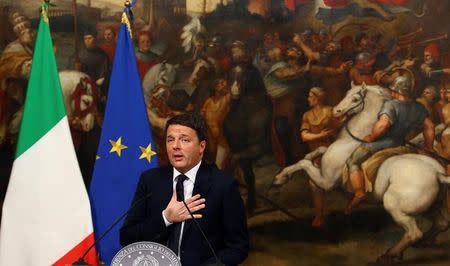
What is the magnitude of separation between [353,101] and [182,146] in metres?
3.06

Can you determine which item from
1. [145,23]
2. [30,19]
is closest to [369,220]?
[145,23]

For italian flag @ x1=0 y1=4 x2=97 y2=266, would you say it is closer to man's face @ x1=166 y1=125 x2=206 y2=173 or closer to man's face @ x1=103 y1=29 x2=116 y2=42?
man's face @ x1=103 y1=29 x2=116 y2=42

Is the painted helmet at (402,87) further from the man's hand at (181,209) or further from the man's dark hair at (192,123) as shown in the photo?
the man's hand at (181,209)

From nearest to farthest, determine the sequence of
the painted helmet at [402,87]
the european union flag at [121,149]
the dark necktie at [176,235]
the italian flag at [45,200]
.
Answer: the dark necktie at [176,235]
the italian flag at [45,200]
the european union flag at [121,149]
the painted helmet at [402,87]

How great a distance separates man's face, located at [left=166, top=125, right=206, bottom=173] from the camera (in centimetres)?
305

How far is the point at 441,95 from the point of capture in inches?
227

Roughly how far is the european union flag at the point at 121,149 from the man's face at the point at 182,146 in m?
1.97

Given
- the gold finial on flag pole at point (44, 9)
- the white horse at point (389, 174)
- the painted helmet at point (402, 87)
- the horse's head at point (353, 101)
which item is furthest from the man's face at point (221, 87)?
the gold finial on flag pole at point (44, 9)

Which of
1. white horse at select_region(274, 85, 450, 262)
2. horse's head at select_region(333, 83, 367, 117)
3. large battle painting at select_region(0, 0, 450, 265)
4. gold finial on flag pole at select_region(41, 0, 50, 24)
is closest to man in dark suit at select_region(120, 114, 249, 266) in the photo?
gold finial on flag pole at select_region(41, 0, 50, 24)

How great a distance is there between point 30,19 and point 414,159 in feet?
11.7

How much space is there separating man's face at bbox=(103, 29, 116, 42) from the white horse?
190cm

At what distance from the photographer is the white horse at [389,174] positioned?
18.6 ft

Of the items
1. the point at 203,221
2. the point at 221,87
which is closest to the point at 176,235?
the point at 203,221

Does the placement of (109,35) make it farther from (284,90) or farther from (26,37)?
(284,90)
